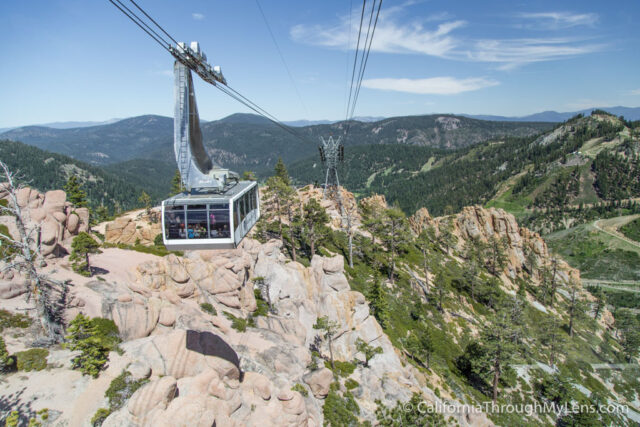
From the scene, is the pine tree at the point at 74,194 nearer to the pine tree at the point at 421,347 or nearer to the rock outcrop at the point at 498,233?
the pine tree at the point at 421,347

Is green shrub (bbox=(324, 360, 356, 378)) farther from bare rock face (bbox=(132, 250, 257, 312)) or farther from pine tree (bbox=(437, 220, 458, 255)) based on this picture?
pine tree (bbox=(437, 220, 458, 255))

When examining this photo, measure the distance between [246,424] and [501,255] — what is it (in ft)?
258

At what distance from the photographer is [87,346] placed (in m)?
19.6

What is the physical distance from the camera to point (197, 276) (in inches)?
1262

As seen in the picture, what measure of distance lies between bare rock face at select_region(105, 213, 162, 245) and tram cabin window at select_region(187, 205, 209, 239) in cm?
3651

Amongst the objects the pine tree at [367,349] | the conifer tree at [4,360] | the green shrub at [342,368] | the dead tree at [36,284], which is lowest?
the green shrub at [342,368]

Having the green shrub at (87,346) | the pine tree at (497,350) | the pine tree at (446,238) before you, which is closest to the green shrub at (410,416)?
the pine tree at (497,350)

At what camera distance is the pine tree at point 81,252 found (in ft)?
87.4

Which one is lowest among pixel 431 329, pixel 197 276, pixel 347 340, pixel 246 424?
pixel 431 329

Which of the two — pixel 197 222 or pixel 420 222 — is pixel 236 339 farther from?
pixel 420 222

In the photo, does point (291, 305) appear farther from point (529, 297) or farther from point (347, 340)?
point (529, 297)

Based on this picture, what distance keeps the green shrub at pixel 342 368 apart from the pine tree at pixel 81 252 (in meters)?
25.7

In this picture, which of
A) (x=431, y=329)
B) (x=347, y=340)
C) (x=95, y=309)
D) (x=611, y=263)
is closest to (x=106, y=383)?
(x=95, y=309)

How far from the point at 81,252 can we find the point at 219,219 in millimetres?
19665
